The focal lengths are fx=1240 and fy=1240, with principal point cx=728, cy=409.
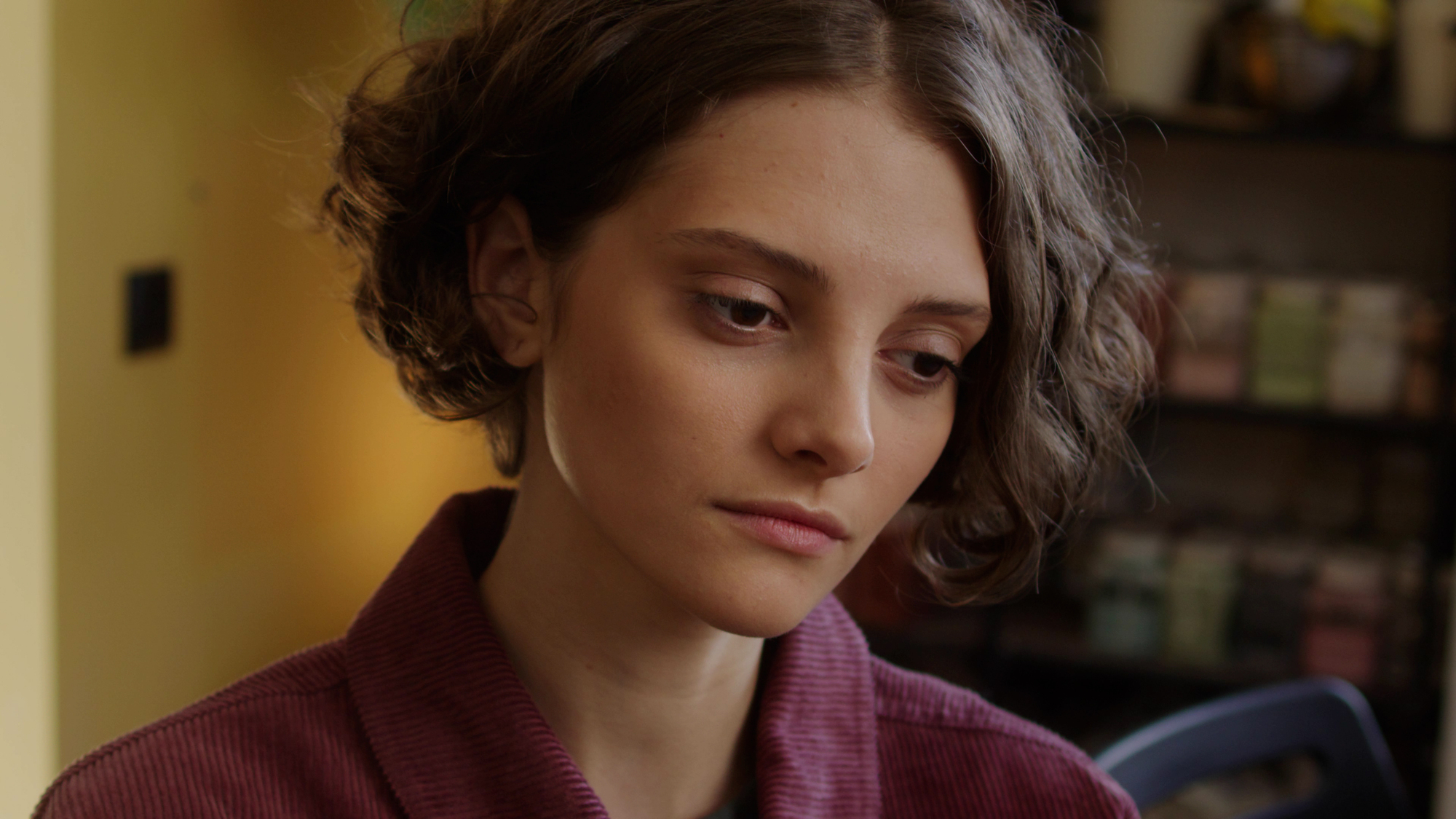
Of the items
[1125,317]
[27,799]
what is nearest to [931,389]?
[1125,317]

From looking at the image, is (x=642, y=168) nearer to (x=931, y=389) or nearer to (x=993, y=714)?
(x=931, y=389)

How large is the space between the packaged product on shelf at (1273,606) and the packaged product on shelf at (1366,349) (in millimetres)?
328

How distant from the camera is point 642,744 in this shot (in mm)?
903

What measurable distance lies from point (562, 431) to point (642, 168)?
0.18 meters

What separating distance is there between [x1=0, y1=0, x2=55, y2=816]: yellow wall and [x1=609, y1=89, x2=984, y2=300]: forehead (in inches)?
43.0

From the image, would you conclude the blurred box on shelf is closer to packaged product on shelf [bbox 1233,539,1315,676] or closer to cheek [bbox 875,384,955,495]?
packaged product on shelf [bbox 1233,539,1315,676]

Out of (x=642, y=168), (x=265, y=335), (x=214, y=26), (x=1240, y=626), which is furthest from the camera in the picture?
(x=1240, y=626)

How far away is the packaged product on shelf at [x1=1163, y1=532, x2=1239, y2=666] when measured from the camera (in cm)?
264

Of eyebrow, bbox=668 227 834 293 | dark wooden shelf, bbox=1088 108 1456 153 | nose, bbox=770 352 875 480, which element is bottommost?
nose, bbox=770 352 875 480

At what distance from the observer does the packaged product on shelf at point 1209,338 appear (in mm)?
2594

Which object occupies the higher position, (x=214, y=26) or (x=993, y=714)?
(x=214, y=26)

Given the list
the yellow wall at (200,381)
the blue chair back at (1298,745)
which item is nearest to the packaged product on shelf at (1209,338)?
the blue chair back at (1298,745)

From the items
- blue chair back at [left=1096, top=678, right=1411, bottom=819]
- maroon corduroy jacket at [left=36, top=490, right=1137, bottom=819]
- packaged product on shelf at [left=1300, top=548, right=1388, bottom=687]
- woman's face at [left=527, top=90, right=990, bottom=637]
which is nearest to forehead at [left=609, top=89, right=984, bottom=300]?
woman's face at [left=527, top=90, right=990, bottom=637]

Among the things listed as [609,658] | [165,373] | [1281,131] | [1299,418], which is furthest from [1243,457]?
[609,658]
